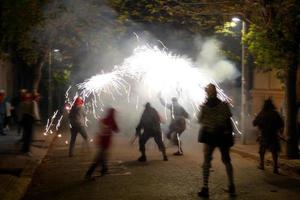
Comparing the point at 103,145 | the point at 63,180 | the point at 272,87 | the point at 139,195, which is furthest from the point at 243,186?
the point at 272,87

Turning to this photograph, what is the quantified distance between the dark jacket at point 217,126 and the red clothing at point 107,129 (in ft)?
8.41

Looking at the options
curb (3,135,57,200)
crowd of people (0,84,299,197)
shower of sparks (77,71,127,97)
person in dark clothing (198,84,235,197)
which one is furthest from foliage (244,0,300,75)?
shower of sparks (77,71,127,97)

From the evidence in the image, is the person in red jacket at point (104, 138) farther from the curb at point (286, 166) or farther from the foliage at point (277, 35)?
the foliage at point (277, 35)

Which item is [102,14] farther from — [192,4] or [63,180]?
[63,180]

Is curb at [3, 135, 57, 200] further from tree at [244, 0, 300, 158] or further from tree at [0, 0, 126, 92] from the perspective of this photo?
tree at [244, 0, 300, 158]

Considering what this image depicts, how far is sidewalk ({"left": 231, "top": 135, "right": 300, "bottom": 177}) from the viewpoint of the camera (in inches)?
514

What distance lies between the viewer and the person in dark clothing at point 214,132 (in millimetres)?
9711

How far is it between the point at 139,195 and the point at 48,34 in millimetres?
10860

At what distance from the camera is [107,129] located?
1173 centimetres

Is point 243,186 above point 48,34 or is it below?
below

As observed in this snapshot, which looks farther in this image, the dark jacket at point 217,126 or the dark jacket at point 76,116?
the dark jacket at point 76,116

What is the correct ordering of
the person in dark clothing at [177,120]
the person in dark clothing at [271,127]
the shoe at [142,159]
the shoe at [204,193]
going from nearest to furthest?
the shoe at [204,193] → the person in dark clothing at [271,127] → the shoe at [142,159] → the person in dark clothing at [177,120]

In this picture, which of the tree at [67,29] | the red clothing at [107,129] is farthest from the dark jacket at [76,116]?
the red clothing at [107,129]

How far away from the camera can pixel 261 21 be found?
15156mm
